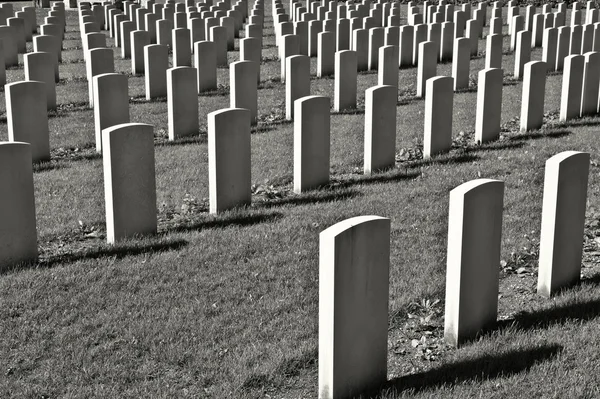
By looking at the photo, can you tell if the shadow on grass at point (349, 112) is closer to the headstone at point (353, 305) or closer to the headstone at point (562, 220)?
the headstone at point (562, 220)

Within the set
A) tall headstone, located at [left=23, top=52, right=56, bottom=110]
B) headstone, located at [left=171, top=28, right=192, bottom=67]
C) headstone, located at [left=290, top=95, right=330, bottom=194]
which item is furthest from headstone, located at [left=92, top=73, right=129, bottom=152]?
headstone, located at [left=171, top=28, right=192, bottom=67]

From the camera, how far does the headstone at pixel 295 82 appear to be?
12.5 meters

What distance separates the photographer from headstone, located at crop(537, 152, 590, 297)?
6.14m

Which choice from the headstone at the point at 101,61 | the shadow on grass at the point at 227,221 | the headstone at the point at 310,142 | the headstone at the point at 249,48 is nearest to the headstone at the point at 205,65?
the headstone at the point at 249,48

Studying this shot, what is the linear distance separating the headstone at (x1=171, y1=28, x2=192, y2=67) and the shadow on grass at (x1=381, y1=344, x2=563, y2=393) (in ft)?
40.0

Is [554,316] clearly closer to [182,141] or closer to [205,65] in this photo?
[182,141]

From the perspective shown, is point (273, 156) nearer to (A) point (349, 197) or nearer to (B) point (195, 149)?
(B) point (195, 149)

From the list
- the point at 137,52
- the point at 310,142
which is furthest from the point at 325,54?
the point at 310,142

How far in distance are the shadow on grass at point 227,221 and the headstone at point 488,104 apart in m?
3.73

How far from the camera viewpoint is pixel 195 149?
10.6 metres

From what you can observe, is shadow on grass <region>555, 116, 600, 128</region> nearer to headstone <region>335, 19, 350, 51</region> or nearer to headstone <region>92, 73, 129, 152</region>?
headstone <region>92, 73, 129, 152</region>

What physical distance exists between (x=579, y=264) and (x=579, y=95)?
6171 millimetres

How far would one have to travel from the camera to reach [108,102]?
10.7 metres

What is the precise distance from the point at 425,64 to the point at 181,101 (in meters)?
4.74
